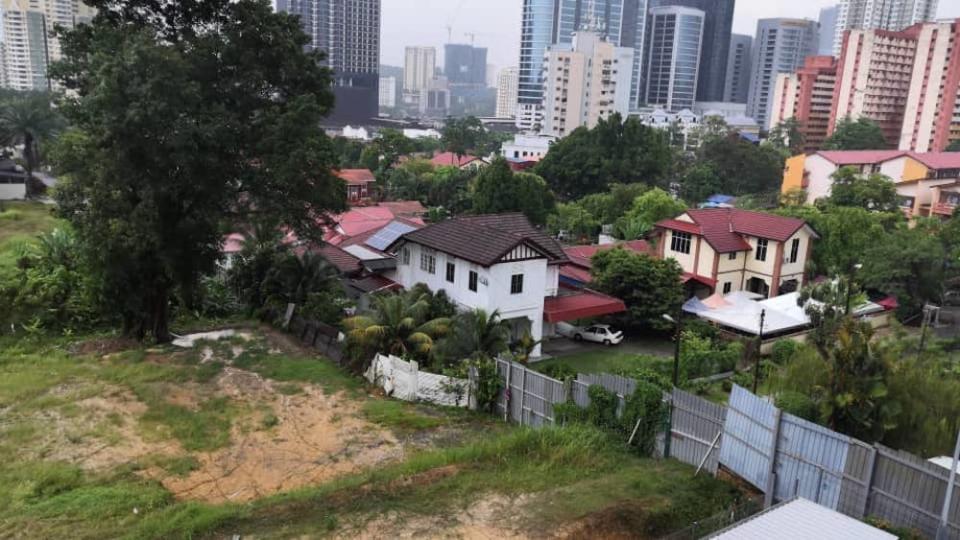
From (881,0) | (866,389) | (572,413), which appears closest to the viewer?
(866,389)

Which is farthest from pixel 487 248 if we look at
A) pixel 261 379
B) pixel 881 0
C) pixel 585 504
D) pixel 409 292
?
pixel 881 0

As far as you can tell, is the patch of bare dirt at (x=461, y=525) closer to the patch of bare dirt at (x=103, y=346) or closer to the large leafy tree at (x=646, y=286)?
the patch of bare dirt at (x=103, y=346)

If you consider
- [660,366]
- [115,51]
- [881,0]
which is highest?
[881,0]

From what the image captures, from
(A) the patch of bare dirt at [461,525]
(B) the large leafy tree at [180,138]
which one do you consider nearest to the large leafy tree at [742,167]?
(B) the large leafy tree at [180,138]

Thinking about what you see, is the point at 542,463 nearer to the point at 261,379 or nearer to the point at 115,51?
the point at 261,379

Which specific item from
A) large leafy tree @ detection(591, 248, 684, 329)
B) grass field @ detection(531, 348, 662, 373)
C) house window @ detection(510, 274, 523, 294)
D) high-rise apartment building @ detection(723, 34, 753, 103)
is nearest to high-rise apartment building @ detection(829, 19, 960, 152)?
large leafy tree @ detection(591, 248, 684, 329)

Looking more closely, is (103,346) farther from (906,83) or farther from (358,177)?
(906,83)
